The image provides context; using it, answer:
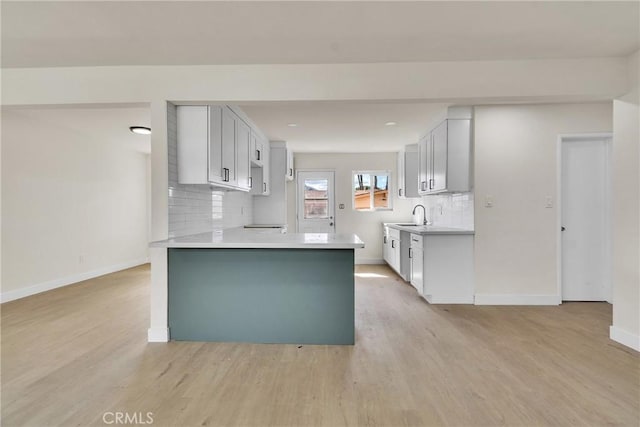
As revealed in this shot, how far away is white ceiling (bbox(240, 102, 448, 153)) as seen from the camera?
3877 millimetres

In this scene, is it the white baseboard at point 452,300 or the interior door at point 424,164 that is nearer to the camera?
the white baseboard at point 452,300

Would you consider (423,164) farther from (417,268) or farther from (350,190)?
(350,190)

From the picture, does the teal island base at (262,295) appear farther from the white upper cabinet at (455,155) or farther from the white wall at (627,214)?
the white wall at (627,214)

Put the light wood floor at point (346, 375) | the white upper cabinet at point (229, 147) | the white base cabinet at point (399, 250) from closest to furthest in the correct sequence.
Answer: the light wood floor at point (346, 375)
the white upper cabinet at point (229, 147)
the white base cabinet at point (399, 250)

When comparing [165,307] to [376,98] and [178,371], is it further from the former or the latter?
[376,98]

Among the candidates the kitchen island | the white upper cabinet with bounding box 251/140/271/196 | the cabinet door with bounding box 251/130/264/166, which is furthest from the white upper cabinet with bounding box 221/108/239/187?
the white upper cabinet with bounding box 251/140/271/196

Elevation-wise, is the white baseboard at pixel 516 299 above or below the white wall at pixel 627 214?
below

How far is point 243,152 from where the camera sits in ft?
13.3

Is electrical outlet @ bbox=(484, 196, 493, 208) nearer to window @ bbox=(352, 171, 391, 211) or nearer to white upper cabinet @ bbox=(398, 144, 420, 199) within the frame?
white upper cabinet @ bbox=(398, 144, 420, 199)

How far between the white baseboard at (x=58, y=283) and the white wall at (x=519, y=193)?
5888 millimetres

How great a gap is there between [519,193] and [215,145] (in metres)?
3.56

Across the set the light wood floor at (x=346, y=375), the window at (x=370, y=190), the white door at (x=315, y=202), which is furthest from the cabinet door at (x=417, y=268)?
the white door at (x=315, y=202)

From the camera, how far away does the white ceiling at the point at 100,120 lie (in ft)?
13.1

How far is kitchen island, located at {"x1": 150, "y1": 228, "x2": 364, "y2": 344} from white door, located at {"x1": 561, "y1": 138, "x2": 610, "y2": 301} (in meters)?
3.10
